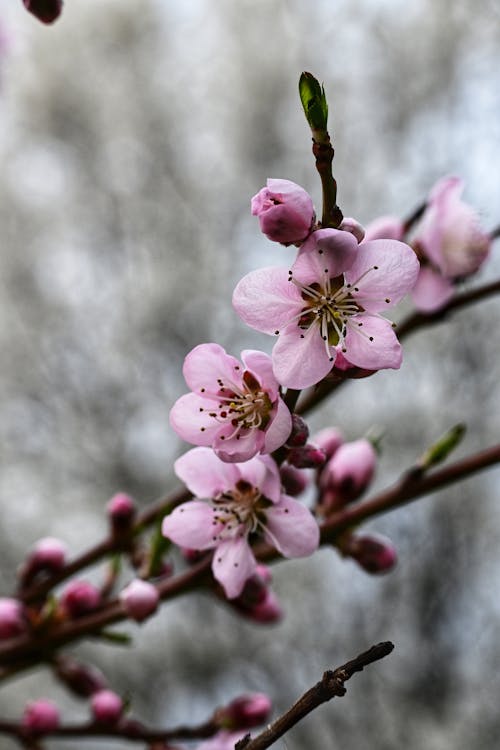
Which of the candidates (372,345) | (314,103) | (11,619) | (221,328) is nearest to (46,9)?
(314,103)

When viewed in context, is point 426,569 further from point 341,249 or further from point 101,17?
point 341,249

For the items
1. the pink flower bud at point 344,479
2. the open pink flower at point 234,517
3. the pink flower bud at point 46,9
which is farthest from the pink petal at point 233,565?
the pink flower bud at point 46,9

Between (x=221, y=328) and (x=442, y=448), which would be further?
(x=221, y=328)

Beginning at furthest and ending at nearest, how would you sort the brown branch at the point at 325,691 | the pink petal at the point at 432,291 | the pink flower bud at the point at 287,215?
the pink petal at the point at 432,291, the pink flower bud at the point at 287,215, the brown branch at the point at 325,691

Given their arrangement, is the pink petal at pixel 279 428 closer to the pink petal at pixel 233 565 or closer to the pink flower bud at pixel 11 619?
the pink petal at pixel 233 565

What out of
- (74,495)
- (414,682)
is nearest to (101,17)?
(74,495)

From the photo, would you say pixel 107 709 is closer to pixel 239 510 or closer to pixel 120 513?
pixel 120 513
